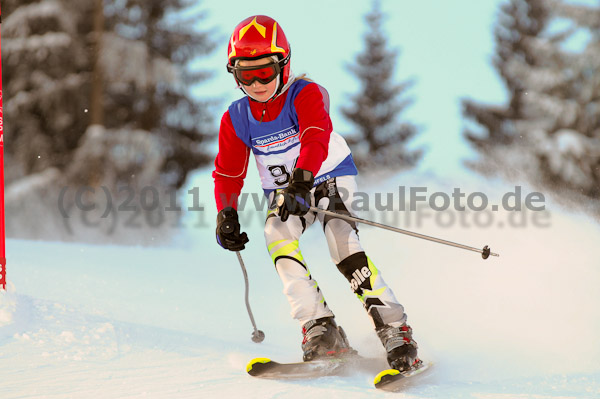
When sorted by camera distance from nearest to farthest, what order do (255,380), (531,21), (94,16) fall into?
(255,380), (94,16), (531,21)

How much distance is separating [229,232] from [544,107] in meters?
16.3

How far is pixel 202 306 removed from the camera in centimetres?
614

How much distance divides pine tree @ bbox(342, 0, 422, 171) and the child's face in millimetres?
17580

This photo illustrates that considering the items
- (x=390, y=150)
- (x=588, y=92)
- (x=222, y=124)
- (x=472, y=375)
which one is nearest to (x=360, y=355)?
(x=472, y=375)

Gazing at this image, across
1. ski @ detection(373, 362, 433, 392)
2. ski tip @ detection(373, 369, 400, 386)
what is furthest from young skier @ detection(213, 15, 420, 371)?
ski tip @ detection(373, 369, 400, 386)

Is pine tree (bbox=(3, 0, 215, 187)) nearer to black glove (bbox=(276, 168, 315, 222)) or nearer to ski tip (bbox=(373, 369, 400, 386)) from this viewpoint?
black glove (bbox=(276, 168, 315, 222))

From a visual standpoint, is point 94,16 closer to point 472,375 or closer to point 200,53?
point 200,53

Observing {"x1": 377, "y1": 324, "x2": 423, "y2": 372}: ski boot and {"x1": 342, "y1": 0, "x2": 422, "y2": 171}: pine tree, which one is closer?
{"x1": 377, "y1": 324, "x2": 423, "y2": 372}: ski boot

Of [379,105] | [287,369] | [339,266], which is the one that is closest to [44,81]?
[379,105]

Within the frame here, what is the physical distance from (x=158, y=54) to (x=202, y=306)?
11339 mm

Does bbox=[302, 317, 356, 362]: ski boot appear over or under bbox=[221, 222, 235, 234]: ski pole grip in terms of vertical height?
under

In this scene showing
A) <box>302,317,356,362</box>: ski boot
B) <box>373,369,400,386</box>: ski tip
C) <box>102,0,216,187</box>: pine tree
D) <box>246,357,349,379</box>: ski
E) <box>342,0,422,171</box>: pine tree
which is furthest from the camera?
<box>342,0,422,171</box>: pine tree

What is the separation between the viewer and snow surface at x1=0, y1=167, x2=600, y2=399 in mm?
3588

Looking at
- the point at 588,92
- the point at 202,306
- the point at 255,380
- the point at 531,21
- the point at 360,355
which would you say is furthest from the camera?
the point at 531,21
